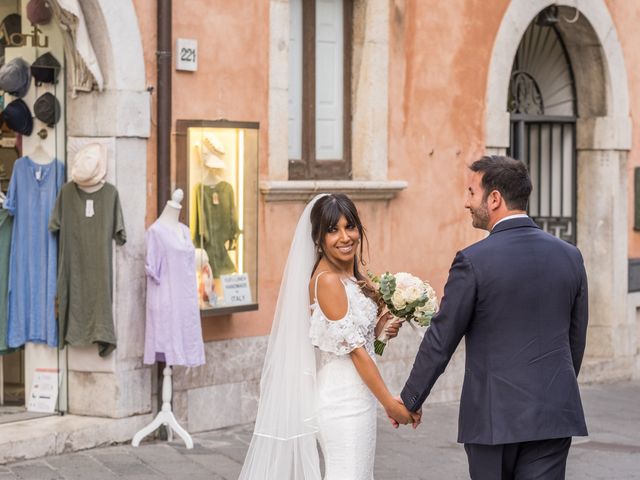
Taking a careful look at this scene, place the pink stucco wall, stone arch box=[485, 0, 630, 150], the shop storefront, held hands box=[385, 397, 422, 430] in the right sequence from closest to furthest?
held hands box=[385, 397, 422, 430]
the shop storefront
the pink stucco wall
stone arch box=[485, 0, 630, 150]

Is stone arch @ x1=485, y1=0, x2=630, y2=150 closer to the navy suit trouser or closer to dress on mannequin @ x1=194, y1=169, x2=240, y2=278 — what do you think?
dress on mannequin @ x1=194, y1=169, x2=240, y2=278

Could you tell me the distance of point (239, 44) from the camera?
10.6 metres

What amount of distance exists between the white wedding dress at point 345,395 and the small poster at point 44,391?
370 centimetres

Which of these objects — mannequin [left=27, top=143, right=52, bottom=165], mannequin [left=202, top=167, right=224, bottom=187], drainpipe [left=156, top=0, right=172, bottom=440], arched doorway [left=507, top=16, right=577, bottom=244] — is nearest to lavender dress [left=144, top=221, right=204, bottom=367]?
drainpipe [left=156, top=0, right=172, bottom=440]

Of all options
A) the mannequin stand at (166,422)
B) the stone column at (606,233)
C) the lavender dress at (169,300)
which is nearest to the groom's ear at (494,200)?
the lavender dress at (169,300)

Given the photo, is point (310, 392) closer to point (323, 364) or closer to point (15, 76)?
point (323, 364)

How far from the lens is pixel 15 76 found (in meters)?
9.78

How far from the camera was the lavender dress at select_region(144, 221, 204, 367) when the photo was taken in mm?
9609

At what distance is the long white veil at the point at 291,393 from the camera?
6.75 meters

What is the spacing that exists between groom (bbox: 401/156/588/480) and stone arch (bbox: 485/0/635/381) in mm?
8908

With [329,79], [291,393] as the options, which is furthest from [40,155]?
[291,393]

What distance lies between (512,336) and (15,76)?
524cm

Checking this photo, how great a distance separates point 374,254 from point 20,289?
3.25 m

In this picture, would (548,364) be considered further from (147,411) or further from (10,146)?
(10,146)
